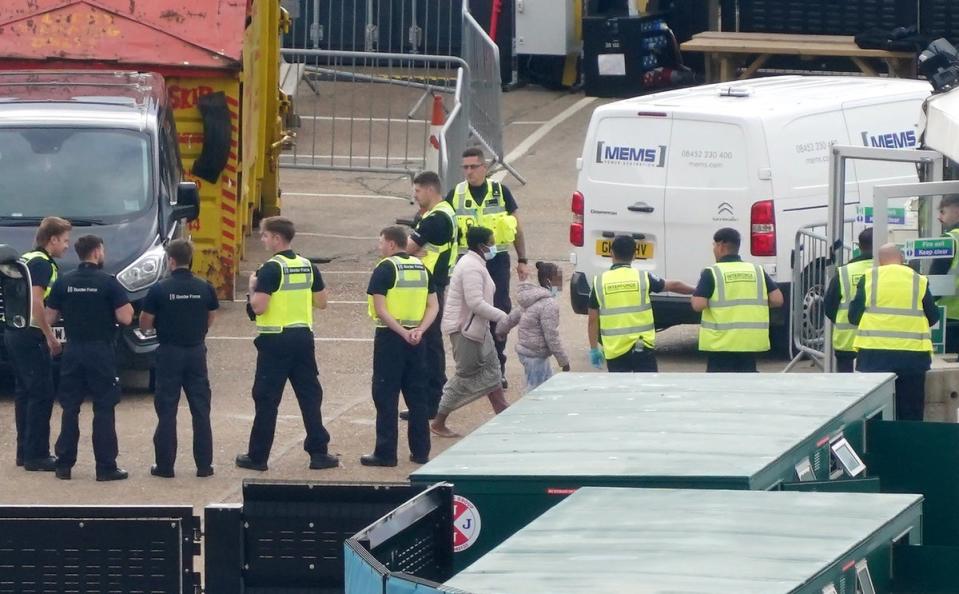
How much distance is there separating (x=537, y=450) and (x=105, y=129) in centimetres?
759

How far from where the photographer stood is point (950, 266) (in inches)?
453

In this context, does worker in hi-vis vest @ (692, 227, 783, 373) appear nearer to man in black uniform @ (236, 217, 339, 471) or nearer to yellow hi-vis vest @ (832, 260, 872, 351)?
yellow hi-vis vest @ (832, 260, 872, 351)

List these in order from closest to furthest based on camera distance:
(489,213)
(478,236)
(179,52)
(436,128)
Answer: (478,236) < (489,213) < (179,52) < (436,128)

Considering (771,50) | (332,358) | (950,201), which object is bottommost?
(332,358)

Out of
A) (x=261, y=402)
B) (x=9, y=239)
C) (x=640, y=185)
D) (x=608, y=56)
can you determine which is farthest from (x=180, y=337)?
(x=608, y=56)

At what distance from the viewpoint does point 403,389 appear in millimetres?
11250

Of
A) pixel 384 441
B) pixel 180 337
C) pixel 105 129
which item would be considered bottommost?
pixel 384 441

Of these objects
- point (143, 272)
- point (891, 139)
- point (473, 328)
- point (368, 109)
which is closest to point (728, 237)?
point (473, 328)

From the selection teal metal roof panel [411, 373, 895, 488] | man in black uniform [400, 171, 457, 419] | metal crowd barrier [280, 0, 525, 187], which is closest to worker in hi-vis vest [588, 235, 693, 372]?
man in black uniform [400, 171, 457, 419]

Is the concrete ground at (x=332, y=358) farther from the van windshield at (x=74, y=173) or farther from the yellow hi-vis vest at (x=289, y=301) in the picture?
the van windshield at (x=74, y=173)

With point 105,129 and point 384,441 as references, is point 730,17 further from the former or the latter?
point 384,441

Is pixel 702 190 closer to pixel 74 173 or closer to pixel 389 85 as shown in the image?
pixel 74 173

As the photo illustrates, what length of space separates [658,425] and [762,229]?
6276 mm

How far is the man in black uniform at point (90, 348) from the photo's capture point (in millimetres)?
10641
